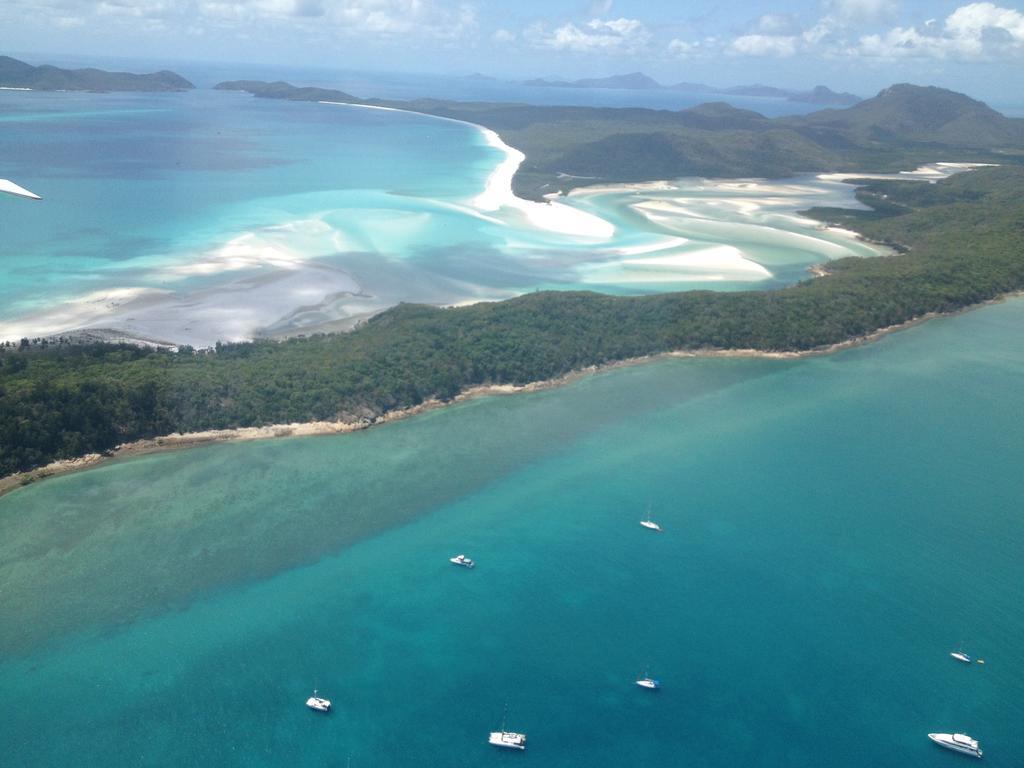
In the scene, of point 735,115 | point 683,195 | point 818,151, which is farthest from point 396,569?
point 735,115

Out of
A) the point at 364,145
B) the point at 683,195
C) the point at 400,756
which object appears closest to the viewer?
the point at 400,756

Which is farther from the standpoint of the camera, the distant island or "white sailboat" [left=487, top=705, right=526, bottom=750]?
the distant island

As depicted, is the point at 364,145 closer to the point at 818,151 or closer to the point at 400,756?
the point at 818,151

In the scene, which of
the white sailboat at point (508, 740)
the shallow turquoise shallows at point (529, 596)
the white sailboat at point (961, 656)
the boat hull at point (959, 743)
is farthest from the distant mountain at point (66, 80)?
the boat hull at point (959, 743)

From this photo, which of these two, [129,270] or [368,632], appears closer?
[368,632]

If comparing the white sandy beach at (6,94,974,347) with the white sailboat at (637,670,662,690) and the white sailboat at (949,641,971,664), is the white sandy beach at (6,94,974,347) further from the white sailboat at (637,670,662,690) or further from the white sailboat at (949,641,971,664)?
the white sailboat at (949,641,971,664)

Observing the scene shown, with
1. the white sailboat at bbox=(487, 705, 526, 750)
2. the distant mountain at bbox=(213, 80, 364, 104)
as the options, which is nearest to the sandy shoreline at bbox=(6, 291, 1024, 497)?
the white sailboat at bbox=(487, 705, 526, 750)

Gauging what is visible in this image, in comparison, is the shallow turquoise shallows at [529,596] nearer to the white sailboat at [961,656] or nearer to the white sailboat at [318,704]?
the white sailboat at [961,656]
